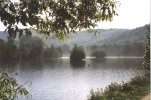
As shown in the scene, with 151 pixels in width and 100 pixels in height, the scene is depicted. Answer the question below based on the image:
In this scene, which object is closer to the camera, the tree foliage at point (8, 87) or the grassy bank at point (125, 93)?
the tree foliage at point (8, 87)

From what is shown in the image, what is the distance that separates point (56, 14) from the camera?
18.6 ft

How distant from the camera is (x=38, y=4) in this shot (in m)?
5.48

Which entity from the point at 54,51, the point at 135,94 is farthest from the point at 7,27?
the point at 54,51

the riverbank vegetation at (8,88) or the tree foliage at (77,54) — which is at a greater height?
the riverbank vegetation at (8,88)

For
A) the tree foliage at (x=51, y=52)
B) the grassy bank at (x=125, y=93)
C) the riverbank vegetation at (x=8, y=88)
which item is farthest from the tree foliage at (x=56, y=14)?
the tree foliage at (x=51, y=52)

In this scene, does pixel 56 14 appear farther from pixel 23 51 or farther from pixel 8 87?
pixel 23 51

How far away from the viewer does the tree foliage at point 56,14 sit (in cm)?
524

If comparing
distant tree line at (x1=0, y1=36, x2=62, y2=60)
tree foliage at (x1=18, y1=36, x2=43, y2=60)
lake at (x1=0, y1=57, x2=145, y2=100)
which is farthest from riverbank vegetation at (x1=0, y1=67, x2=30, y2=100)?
tree foliage at (x1=18, y1=36, x2=43, y2=60)

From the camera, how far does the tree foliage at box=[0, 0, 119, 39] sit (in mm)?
5242

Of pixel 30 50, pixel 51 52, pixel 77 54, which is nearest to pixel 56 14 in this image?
pixel 77 54

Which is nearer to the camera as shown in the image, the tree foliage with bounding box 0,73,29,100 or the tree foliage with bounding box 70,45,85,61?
the tree foliage with bounding box 0,73,29,100

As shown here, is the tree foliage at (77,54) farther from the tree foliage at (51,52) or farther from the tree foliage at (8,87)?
the tree foliage at (8,87)

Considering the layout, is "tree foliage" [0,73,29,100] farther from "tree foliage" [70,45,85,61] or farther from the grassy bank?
"tree foliage" [70,45,85,61]

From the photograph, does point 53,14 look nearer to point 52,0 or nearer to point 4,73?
point 52,0
